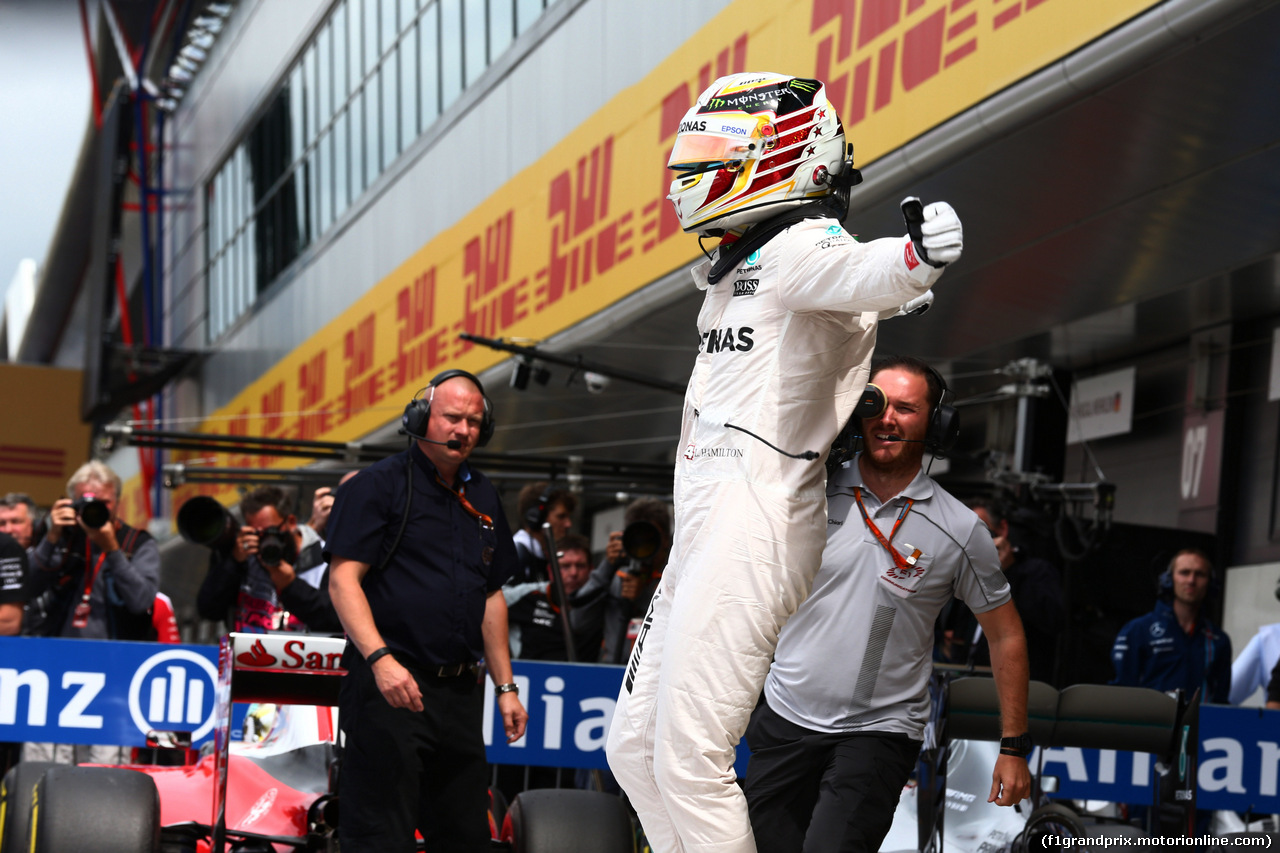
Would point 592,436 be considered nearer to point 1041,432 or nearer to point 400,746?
point 1041,432

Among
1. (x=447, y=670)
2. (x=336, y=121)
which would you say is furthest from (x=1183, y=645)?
(x=336, y=121)

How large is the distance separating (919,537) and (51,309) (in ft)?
152

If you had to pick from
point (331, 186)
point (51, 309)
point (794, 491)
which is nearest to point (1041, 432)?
point (794, 491)

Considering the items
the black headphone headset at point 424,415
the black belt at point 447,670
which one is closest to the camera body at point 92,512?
the black headphone headset at point 424,415

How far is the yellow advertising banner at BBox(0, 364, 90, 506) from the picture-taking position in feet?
95.5

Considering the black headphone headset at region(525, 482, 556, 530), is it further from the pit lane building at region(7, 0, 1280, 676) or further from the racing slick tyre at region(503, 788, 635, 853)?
the racing slick tyre at region(503, 788, 635, 853)

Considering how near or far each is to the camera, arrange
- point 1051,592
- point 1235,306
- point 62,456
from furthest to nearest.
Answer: point 62,456, point 1235,306, point 1051,592

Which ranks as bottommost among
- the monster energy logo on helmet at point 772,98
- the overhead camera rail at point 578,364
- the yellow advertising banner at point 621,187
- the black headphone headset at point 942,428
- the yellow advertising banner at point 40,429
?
the yellow advertising banner at point 40,429

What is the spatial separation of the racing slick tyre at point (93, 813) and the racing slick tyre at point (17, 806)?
56mm

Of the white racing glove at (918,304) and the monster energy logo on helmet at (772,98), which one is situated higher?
the monster energy logo on helmet at (772,98)

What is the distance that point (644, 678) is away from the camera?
3.10m

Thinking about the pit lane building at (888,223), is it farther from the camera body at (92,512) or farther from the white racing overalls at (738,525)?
the camera body at (92,512)

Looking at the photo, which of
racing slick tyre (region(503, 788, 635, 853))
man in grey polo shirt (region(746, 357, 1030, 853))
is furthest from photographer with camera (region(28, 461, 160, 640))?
man in grey polo shirt (region(746, 357, 1030, 853))

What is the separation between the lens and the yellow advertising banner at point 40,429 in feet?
95.5
